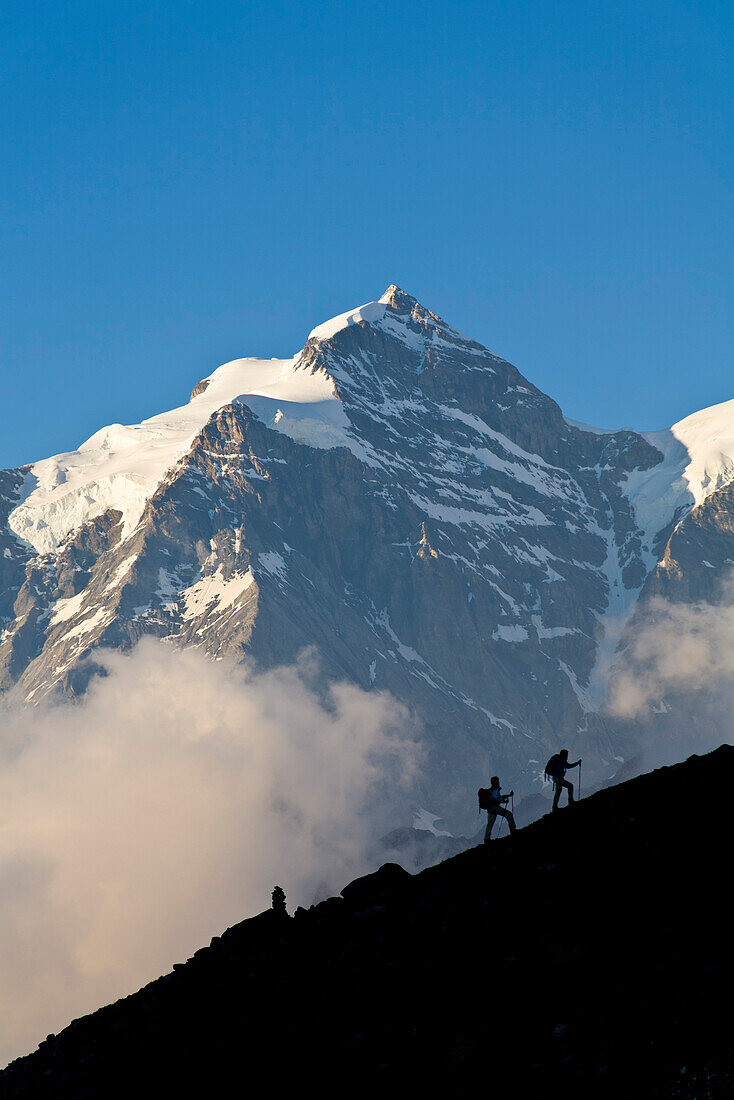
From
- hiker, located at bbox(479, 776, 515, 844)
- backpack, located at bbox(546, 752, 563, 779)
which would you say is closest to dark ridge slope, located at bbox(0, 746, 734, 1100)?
hiker, located at bbox(479, 776, 515, 844)

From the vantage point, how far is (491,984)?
32156 millimetres

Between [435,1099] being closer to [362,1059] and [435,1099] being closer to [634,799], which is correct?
[362,1059]

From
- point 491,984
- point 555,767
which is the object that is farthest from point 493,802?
point 491,984

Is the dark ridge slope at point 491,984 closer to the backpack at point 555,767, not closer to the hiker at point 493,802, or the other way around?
the hiker at point 493,802

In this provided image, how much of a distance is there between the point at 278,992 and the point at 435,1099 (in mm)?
9302

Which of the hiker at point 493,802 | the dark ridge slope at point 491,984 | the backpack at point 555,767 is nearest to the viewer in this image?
the dark ridge slope at point 491,984

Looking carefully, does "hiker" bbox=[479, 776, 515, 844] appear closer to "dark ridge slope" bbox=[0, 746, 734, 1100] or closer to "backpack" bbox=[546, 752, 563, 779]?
"dark ridge slope" bbox=[0, 746, 734, 1100]

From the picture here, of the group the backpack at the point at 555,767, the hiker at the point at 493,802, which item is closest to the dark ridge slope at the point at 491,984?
the hiker at the point at 493,802

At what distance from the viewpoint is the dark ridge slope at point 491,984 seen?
28156 mm

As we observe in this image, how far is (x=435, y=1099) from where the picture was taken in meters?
29.2

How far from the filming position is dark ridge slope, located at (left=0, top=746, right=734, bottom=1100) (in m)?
28.2

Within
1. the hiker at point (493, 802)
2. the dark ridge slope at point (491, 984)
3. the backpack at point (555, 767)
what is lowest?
the dark ridge slope at point (491, 984)

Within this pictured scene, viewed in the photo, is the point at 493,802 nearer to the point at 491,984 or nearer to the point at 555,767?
the point at 555,767

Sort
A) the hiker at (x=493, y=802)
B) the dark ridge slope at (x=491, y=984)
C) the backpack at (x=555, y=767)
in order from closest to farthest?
the dark ridge slope at (x=491, y=984) → the hiker at (x=493, y=802) → the backpack at (x=555, y=767)
